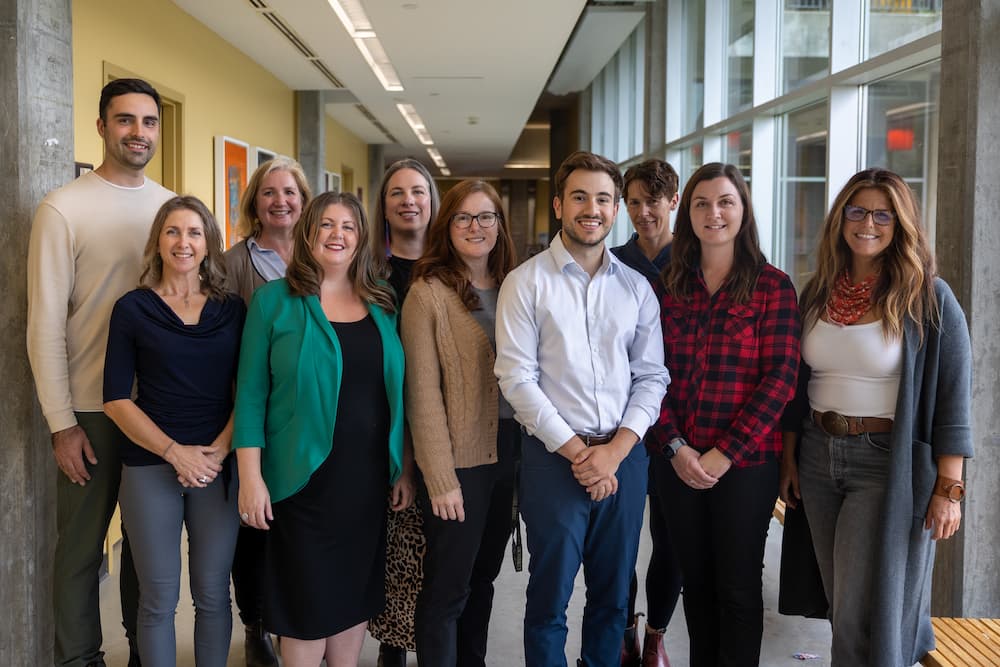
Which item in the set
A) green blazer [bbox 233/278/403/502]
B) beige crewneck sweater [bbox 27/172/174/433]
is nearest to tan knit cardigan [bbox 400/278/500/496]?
green blazer [bbox 233/278/403/502]

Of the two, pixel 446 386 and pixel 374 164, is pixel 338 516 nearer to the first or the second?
pixel 446 386

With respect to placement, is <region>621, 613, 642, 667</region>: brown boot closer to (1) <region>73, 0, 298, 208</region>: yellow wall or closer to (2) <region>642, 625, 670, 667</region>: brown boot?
(2) <region>642, 625, 670, 667</region>: brown boot

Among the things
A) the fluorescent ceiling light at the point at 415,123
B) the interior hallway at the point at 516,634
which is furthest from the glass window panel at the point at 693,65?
the interior hallway at the point at 516,634

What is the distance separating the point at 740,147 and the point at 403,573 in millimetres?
4893

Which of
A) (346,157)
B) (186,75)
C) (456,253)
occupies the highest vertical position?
(346,157)

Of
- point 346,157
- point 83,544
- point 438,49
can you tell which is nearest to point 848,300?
point 83,544

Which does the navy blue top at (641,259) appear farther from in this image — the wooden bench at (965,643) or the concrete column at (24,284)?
the concrete column at (24,284)

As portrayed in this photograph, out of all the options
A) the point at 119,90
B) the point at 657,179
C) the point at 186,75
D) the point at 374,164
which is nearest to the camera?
the point at 119,90

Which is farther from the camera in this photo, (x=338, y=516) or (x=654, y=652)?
(x=654, y=652)

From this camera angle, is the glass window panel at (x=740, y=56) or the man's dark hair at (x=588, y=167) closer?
the man's dark hair at (x=588, y=167)

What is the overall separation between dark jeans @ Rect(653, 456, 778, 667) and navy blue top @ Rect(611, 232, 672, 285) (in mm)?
795

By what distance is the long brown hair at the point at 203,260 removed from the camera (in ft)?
8.33

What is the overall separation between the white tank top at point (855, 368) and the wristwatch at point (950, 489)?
247mm

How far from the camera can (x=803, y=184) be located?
5398 mm
